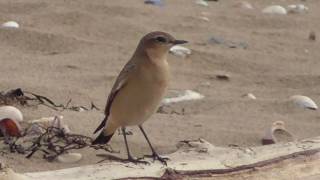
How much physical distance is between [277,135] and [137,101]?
1.63 meters

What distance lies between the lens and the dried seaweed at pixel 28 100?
19.5 ft

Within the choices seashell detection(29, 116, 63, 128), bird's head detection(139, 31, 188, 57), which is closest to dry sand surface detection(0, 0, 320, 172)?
seashell detection(29, 116, 63, 128)

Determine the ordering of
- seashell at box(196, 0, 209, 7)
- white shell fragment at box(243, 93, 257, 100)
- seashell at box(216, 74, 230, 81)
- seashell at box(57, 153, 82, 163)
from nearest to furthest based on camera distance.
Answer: seashell at box(57, 153, 82, 163) < white shell fragment at box(243, 93, 257, 100) < seashell at box(216, 74, 230, 81) < seashell at box(196, 0, 209, 7)

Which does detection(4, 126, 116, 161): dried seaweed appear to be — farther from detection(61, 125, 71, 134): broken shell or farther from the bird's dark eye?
the bird's dark eye

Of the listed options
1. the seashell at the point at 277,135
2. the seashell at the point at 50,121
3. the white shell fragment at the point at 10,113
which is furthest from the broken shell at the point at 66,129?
the seashell at the point at 277,135

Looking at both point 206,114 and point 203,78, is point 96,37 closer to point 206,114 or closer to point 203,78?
point 203,78

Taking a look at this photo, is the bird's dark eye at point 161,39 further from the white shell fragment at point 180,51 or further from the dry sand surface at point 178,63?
the white shell fragment at point 180,51

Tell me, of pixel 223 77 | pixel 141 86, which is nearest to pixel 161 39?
pixel 141 86

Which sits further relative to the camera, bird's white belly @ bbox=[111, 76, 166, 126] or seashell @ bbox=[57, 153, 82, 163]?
seashell @ bbox=[57, 153, 82, 163]

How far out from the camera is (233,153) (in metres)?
4.47

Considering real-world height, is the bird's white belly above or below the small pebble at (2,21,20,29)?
above

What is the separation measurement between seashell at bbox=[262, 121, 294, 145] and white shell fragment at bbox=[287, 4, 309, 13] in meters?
4.46

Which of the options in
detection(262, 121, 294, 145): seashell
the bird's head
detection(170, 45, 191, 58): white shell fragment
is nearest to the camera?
the bird's head

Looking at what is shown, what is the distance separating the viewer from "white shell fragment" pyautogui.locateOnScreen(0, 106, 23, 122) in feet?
18.0
